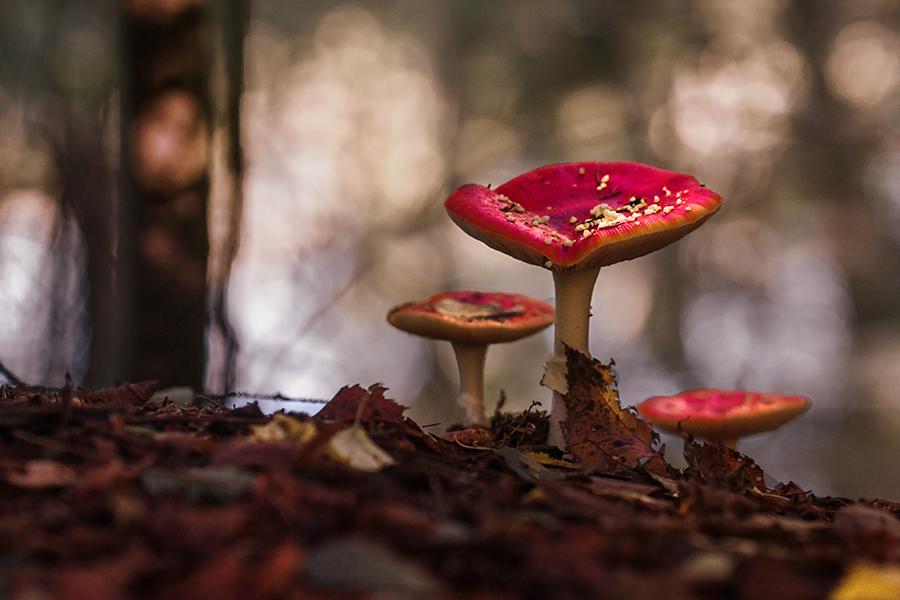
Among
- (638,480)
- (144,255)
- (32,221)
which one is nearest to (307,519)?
(638,480)

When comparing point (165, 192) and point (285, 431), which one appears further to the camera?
point (165, 192)

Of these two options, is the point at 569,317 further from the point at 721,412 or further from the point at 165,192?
the point at 165,192

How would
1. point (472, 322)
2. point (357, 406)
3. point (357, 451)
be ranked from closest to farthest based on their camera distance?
point (357, 451), point (357, 406), point (472, 322)

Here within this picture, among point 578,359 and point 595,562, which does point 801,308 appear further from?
point 595,562

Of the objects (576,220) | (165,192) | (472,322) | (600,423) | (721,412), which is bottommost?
(721,412)

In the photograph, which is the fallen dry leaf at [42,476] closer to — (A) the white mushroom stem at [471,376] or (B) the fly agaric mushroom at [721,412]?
(A) the white mushroom stem at [471,376]

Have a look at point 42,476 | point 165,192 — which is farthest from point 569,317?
point 165,192

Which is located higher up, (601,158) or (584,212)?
(601,158)

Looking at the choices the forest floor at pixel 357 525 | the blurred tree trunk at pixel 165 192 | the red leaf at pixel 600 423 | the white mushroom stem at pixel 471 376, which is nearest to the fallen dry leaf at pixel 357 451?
the forest floor at pixel 357 525

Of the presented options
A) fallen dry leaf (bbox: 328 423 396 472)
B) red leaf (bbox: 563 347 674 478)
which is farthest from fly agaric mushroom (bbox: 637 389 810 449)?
fallen dry leaf (bbox: 328 423 396 472)
